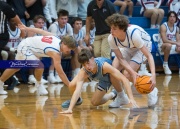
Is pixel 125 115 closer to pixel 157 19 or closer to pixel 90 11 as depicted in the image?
pixel 90 11

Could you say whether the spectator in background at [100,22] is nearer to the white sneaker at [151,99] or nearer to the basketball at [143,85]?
the white sneaker at [151,99]

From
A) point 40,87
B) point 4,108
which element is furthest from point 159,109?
point 40,87

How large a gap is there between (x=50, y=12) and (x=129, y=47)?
18.3ft

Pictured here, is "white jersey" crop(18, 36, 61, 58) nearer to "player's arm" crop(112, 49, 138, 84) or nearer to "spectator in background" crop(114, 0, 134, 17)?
"player's arm" crop(112, 49, 138, 84)

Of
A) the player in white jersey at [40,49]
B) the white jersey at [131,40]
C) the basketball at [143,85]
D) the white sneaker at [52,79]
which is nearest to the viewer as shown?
the basketball at [143,85]

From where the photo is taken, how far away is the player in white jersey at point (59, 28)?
44.0 feet

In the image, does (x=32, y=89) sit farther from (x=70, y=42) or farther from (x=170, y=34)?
(x=170, y=34)

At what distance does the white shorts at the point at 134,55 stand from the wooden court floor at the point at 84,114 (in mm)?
706

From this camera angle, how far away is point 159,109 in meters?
8.69

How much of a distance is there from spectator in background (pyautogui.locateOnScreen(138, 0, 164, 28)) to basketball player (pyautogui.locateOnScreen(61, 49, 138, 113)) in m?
7.12

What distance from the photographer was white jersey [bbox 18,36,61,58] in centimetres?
1039

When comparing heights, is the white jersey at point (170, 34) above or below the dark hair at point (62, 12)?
below

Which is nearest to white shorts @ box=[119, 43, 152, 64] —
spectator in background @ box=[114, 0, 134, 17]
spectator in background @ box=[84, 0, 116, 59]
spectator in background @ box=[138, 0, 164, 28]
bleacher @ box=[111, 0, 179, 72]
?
spectator in background @ box=[84, 0, 116, 59]

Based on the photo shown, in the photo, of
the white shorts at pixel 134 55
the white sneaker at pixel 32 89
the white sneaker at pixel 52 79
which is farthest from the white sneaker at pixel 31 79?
the white shorts at pixel 134 55
